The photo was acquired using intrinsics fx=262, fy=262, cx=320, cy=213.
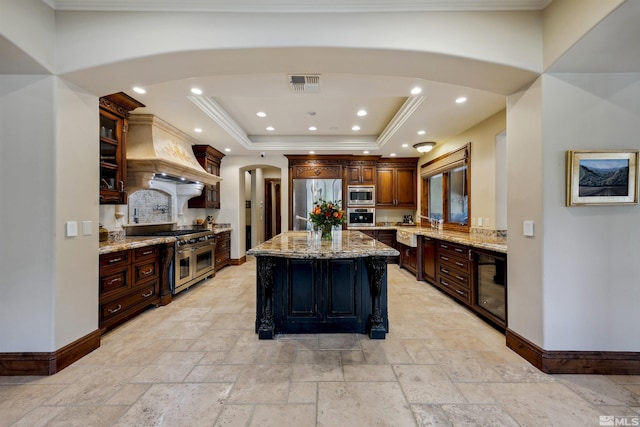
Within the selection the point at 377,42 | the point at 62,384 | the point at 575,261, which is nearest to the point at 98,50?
the point at 377,42

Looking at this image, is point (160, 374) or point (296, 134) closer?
point (160, 374)

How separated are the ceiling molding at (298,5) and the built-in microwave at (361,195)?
448 cm

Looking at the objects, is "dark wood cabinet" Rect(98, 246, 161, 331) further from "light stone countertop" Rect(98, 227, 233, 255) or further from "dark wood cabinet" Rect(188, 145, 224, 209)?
"dark wood cabinet" Rect(188, 145, 224, 209)

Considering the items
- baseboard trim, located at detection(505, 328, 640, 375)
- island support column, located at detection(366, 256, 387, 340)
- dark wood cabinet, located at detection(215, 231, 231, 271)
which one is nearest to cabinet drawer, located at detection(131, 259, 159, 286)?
dark wood cabinet, located at detection(215, 231, 231, 271)

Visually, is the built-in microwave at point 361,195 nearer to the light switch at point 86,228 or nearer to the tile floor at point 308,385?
the tile floor at point 308,385

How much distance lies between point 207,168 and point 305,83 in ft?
10.9

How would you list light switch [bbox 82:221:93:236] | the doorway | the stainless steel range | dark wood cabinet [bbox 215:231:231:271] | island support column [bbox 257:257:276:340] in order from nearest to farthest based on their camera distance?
light switch [bbox 82:221:93:236], island support column [bbox 257:257:276:340], the stainless steel range, dark wood cabinet [bbox 215:231:231:271], the doorway

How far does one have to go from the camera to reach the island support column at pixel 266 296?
2514mm

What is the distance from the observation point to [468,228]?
4.28 metres

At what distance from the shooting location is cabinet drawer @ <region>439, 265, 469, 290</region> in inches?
A: 134

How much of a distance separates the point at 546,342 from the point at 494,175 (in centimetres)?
229

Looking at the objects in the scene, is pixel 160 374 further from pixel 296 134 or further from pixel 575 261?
pixel 296 134

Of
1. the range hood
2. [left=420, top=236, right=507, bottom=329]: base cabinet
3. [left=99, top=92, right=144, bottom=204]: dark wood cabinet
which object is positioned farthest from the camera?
the range hood

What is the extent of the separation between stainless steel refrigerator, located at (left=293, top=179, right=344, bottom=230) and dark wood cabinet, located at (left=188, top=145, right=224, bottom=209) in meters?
1.77
